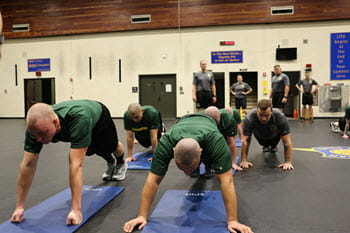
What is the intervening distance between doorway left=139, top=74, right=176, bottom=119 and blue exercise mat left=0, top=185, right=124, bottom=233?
7519 millimetres

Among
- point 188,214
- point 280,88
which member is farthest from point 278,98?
point 188,214

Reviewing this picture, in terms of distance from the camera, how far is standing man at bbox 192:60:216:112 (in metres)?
5.73

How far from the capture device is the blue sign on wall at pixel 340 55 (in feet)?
29.0

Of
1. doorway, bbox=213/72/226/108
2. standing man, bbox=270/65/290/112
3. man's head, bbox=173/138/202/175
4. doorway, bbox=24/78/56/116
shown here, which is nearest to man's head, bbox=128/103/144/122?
man's head, bbox=173/138/202/175

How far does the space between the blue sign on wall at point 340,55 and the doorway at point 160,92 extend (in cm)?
493

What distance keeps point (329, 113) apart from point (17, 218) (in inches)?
363

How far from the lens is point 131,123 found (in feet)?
11.6

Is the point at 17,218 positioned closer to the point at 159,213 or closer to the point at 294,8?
the point at 159,213

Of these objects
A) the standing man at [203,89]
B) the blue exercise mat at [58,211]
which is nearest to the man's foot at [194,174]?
the blue exercise mat at [58,211]

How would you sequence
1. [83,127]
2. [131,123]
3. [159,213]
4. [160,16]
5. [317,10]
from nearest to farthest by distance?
[83,127] < [159,213] < [131,123] < [317,10] < [160,16]

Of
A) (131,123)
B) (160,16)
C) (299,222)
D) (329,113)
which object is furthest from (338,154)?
(160,16)

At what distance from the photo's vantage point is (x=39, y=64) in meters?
10.8

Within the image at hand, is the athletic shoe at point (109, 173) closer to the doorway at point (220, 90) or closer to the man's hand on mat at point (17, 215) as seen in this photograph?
the man's hand on mat at point (17, 215)

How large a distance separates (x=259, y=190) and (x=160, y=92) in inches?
306
